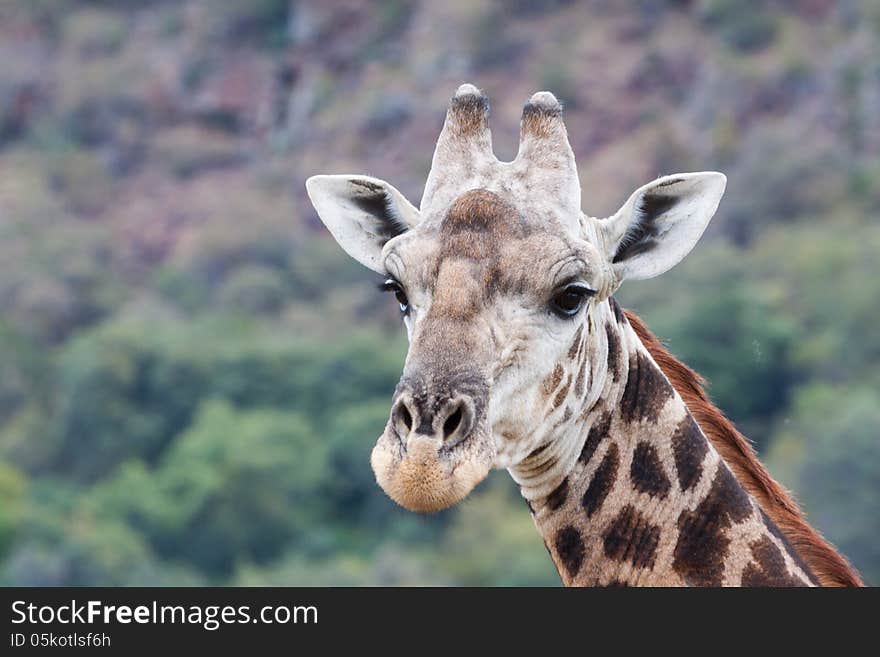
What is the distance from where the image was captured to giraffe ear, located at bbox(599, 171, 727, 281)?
11.5m

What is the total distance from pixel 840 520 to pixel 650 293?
43.0 m

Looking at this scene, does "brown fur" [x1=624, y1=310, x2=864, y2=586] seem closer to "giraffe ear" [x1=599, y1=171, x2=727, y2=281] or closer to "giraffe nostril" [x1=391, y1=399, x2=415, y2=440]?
"giraffe ear" [x1=599, y1=171, x2=727, y2=281]

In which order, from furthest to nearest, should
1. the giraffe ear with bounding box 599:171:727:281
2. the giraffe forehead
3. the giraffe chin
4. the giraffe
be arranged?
the giraffe ear with bounding box 599:171:727:281, the giraffe forehead, the giraffe, the giraffe chin

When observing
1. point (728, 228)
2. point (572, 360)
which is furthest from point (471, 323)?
point (728, 228)

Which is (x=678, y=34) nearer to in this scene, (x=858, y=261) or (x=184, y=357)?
(x=858, y=261)

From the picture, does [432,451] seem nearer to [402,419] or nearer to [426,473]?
[426,473]

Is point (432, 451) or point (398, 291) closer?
point (432, 451)

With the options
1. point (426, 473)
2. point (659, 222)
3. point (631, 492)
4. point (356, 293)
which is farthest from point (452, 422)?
point (356, 293)

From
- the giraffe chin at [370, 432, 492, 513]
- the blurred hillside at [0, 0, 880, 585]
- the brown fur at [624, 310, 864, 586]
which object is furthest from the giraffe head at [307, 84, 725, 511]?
the blurred hillside at [0, 0, 880, 585]

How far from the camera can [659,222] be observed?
456 inches

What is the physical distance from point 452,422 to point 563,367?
103cm

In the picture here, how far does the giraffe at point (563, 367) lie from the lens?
34.8 ft

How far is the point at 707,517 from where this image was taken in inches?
444

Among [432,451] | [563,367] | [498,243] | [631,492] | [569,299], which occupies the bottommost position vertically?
[432,451]
